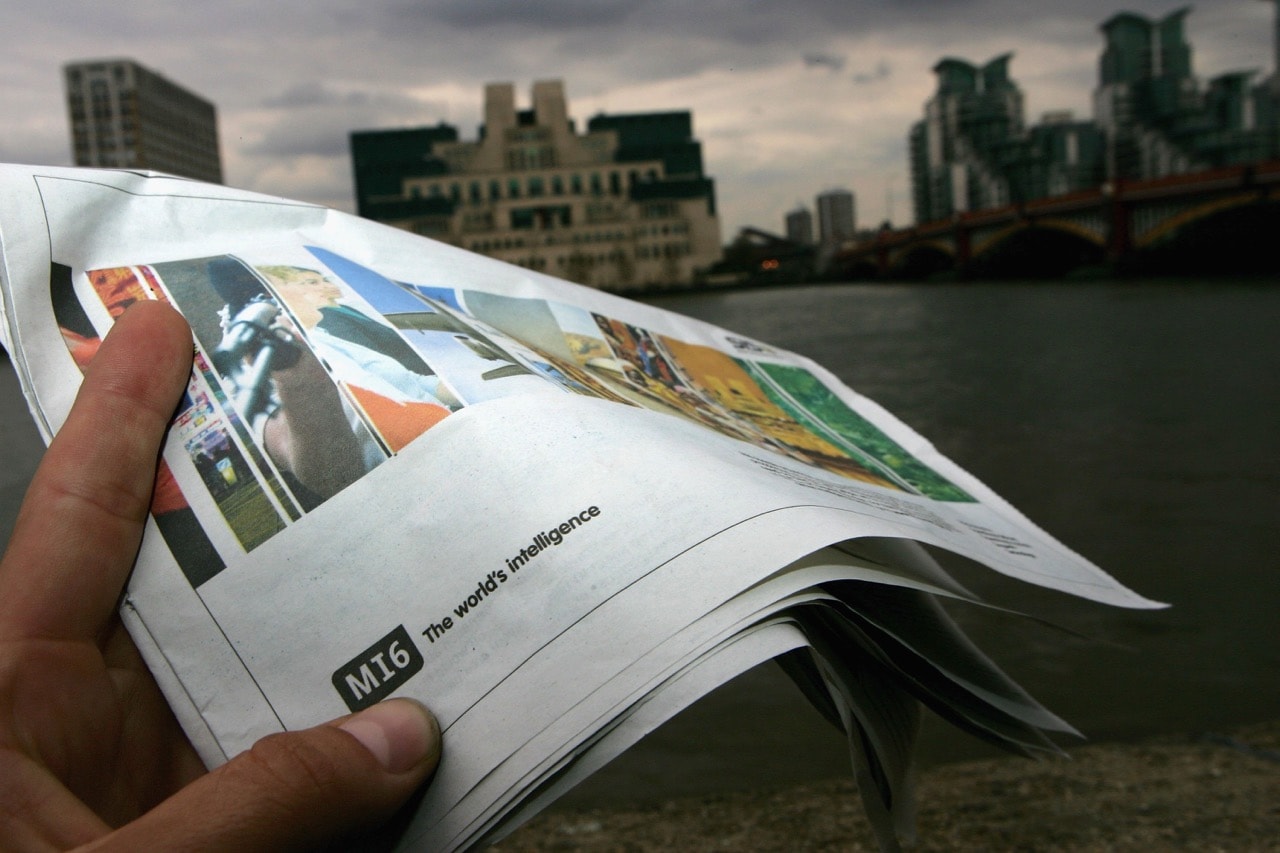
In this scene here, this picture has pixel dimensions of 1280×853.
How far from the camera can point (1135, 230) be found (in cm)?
949

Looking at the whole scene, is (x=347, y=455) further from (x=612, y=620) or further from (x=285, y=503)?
(x=612, y=620)

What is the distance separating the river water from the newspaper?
180 millimetres

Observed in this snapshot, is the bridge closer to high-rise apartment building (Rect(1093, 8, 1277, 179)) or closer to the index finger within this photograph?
high-rise apartment building (Rect(1093, 8, 1277, 179))

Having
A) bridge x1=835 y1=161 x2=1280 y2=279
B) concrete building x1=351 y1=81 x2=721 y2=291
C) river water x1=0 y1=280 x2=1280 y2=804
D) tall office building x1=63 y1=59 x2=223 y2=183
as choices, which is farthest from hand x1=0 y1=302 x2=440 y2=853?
concrete building x1=351 y1=81 x2=721 y2=291

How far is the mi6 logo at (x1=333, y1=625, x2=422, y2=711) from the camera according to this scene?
319 mm

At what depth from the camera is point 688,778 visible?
87cm

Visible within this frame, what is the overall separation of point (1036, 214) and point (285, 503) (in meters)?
11.8

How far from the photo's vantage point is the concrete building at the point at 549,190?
16609 millimetres

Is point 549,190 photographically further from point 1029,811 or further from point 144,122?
point 1029,811

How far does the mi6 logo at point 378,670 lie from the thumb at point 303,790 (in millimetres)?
13

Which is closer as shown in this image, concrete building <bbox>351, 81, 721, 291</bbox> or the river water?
the river water

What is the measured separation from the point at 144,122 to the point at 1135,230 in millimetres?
11164

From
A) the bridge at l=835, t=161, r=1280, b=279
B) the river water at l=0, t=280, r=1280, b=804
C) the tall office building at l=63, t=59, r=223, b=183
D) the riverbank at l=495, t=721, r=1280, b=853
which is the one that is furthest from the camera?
the tall office building at l=63, t=59, r=223, b=183

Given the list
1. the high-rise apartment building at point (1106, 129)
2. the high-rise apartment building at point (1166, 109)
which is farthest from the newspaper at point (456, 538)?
the high-rise apartment building at point (1166, 109)
